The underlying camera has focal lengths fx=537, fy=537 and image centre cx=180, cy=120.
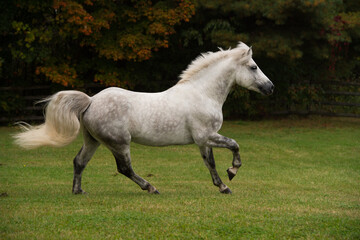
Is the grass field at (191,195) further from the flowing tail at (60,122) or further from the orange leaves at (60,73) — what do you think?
the orange leaves at (60,73)

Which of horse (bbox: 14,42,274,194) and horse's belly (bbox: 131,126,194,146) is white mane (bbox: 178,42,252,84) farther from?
horse's belly (bbox: 131,126,194,146)

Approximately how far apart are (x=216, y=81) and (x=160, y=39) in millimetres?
11376

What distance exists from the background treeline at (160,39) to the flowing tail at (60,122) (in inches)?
391

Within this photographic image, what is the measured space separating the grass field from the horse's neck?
163 centimetres

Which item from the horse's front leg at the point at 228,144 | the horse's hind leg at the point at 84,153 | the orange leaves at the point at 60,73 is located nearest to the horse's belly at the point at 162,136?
the horse's front leg at the point at 228,144

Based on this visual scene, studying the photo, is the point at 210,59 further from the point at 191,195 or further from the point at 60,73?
the point at 60,73

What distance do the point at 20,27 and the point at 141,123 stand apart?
40.3 ft

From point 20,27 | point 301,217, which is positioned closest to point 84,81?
point 20,27

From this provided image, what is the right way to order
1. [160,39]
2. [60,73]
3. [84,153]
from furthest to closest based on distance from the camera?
1. [160,39]
2. [60,73]
3. [84,153]

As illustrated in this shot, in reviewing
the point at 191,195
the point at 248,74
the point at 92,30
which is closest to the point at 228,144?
the point at 191,195

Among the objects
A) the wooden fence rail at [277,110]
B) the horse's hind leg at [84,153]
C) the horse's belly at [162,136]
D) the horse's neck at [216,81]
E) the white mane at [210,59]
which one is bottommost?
the wooden fence rail at [277,110]

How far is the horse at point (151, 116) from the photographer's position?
798 centimetres

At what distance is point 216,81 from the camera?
8758 millimetres

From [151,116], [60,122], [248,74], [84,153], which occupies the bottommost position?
[84,153]
